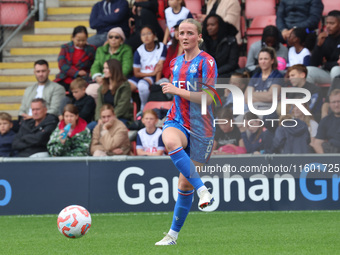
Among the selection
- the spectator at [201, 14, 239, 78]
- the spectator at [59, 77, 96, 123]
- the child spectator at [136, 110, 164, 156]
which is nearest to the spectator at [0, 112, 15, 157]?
the spectator at [59, 77, 96, 123]

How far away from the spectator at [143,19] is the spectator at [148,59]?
596mm

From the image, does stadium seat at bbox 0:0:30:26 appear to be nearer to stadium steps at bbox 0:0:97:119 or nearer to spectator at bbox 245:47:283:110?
stadium steps at bbox 0:0:97:119

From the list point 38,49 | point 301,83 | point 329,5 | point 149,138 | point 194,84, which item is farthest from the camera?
point 38,49

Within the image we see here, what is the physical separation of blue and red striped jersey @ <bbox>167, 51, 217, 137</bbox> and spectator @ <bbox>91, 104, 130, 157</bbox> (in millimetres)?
4283

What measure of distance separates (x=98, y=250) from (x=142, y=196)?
12.6ft

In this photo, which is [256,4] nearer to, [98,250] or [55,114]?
[55,114]

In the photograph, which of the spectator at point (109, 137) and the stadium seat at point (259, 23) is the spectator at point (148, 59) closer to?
the spectator at point (109, 137)

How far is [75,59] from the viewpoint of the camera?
13406 millimetres

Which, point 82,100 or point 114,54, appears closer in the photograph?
point 82,100

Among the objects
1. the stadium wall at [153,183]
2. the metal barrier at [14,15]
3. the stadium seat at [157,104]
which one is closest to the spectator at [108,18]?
the metal barrier at [14,15]

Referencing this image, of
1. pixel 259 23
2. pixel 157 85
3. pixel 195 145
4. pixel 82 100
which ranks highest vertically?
pixel 259 23

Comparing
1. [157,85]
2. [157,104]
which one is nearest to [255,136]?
[157,104]

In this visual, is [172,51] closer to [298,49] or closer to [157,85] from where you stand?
[157,85]

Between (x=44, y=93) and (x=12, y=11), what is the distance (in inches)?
156
